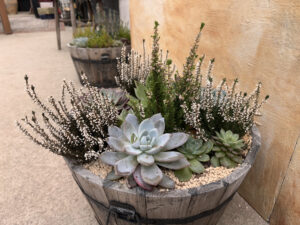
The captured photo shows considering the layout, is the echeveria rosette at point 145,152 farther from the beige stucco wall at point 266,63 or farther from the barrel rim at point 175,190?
the beige stucco wall at point 266,63

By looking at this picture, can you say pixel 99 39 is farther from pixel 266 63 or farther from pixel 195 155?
pixel 195 155

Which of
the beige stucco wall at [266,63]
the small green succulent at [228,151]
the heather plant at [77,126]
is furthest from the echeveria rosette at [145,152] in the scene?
the beige stucco wall at [266,63]

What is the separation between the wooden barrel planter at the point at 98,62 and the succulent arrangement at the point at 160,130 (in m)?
1.97

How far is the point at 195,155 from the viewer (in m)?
1.36

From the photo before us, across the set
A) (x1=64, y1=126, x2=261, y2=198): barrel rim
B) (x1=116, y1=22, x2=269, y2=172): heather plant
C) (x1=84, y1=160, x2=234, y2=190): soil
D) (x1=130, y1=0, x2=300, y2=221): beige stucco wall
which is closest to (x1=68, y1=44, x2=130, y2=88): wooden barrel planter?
(x1=130, y1=0, x2=300, y2=221): beige stucco wall

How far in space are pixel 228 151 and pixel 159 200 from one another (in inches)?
19.1

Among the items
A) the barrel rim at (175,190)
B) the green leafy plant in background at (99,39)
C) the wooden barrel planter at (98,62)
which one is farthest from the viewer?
the green leafy plant in background at (99,39)

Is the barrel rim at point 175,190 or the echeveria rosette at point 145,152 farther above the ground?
the echeveria rosette at point 145,152

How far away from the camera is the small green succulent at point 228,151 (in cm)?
132

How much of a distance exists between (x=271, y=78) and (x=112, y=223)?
126 cm

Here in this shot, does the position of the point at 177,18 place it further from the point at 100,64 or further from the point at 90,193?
the point at 90,193

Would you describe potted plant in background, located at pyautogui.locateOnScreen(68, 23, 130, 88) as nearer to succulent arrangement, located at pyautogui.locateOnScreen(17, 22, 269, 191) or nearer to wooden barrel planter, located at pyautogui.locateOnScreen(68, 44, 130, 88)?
wooden barrel planter, located at pyautogui.locateOnScreen(68, 44, 130, 88)

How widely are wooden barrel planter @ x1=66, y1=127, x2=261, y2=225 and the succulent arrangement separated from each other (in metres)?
0.06

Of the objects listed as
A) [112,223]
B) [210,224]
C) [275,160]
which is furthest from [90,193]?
[275,160]
